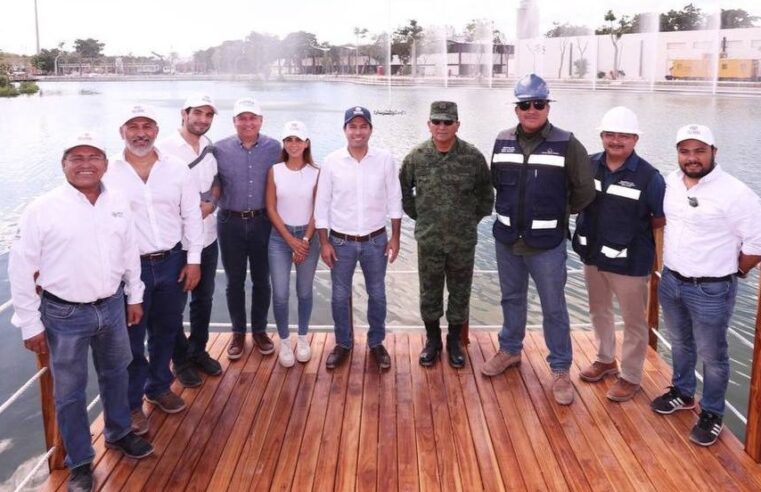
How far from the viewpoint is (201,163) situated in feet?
11.9

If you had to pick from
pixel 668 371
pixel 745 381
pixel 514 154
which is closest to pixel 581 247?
pixel 514 154

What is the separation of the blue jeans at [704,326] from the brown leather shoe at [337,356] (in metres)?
1.93

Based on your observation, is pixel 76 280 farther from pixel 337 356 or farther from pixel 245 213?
pixel 337 356

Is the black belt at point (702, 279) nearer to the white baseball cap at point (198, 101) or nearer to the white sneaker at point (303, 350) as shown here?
the white sneaker at point (303, 350)

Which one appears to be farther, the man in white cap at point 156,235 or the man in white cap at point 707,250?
the man in white cap at point 156,235

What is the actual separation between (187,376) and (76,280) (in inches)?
55.5

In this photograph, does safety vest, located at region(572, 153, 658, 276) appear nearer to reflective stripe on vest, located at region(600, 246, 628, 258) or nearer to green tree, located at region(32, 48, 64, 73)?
reflective stripe on vest, located at region(600, 246, 628, 258)

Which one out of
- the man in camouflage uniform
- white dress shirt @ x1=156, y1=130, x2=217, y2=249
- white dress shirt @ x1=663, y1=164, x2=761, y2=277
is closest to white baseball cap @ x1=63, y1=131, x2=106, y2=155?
white dress shirt @ x1=156, y1=130, x2=217, y2=249

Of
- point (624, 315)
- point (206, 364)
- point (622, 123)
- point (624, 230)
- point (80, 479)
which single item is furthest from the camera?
point (206, 364)

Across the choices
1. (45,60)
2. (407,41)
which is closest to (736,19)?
(407,41)

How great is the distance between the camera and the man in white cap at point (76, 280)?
98.3 inches

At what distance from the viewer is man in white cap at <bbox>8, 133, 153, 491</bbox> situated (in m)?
2.50

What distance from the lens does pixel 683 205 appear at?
3.04 m

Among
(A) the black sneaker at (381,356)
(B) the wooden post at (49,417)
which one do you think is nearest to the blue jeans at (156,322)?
(B) the wooden post at (49,417)
